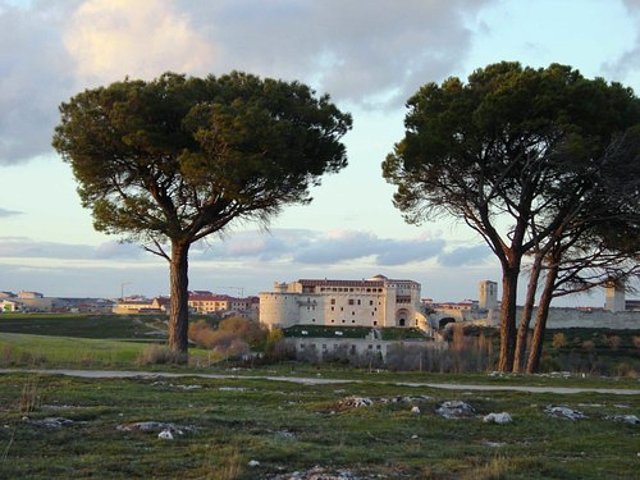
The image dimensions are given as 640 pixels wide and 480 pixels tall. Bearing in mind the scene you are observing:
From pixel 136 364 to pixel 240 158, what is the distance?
5859 mm

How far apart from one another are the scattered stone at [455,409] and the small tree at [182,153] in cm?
1189

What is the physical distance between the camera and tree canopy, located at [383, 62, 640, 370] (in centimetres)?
2119

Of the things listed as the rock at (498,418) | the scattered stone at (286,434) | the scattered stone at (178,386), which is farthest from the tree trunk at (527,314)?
the scattered stone at (286,434)

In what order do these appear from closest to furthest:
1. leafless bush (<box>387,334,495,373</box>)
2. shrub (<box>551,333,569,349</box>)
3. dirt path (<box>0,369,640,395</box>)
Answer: dirt path (<box>0,369,640,395</box>)
leafless bush (<box>387,334,495,373</box>)
shrub (<box>551,333,569,349</box>)

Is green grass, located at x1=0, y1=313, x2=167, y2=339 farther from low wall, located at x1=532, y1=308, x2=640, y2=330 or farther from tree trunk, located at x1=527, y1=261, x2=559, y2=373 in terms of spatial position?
low wall, located at x1=532, y1=308, x2=640, y2=330

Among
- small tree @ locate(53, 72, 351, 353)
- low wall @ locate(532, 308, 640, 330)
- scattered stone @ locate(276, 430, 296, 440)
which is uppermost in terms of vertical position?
small tree @ locate(53, 72, 351, 353)

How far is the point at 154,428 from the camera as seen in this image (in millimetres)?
7852

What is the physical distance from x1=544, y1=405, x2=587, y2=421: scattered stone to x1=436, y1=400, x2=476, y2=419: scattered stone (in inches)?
37.2

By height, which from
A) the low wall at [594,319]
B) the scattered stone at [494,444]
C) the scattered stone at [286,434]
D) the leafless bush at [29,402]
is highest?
the low wall at [594,319]

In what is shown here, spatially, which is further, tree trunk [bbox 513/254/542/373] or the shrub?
the shrub

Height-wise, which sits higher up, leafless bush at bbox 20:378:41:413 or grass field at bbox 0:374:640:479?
leafless bush at bbox 20:378:41:413

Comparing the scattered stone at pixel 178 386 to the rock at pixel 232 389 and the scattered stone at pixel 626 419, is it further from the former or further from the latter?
the scattered stone at pixel 626 419

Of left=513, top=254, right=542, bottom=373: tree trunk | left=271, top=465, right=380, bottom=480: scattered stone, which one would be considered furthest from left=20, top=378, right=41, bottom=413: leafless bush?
left=513, top=254, right=542, bottom=373: tree trunk

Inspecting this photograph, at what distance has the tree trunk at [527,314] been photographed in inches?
875
